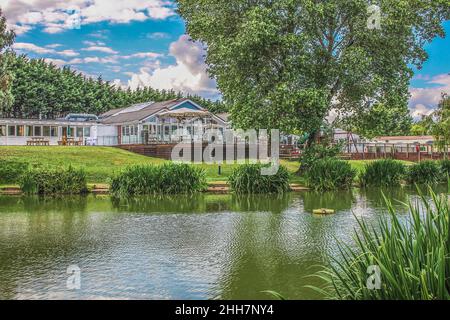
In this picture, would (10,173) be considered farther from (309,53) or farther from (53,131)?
(53,131)

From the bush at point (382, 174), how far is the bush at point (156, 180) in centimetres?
812

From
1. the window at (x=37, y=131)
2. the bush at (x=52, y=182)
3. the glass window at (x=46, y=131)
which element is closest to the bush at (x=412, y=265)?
the bush at (x=52, y=182)

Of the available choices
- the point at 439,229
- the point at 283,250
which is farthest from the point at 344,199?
the point at 439,229

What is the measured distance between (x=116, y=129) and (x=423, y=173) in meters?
31.8

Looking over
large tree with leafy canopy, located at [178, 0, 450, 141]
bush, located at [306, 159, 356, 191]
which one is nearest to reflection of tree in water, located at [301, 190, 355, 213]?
bush, located at [306, 159, 356, 191]

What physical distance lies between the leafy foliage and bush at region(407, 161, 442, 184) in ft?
141

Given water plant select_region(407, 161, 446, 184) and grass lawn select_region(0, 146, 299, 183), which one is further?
grass lawn select_region(0, 146, 299, 183)

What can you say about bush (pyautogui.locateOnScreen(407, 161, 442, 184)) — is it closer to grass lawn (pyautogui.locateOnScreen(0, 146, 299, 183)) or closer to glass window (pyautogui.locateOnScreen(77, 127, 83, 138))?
grass lawn (pyautogui.locateOnScreen(0, 146, 299, 183))

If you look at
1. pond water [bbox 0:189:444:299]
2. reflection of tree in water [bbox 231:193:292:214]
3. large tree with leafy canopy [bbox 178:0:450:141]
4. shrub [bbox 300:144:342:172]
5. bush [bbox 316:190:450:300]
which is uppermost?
large tree with leafy canopy [bbox 178:0:450:141]

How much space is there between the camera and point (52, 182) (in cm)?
1859

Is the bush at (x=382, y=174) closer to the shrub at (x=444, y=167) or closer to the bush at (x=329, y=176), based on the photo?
the bush at (x=329, y=176)

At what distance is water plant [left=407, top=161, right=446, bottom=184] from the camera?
75.9 feet

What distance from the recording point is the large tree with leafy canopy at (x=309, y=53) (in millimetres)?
20938
